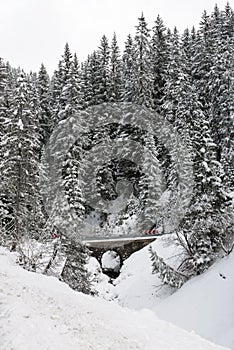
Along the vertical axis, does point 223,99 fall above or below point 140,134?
above

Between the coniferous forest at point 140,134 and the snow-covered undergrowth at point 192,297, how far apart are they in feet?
3.93

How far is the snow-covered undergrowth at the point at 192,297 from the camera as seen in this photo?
1889cm

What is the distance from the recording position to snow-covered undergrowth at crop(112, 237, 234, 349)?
62.0 feet

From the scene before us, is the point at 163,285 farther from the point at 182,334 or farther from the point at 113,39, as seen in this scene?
the point at 113,39

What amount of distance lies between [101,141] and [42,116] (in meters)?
12.8

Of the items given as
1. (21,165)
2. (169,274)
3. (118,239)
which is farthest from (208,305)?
(21,165)

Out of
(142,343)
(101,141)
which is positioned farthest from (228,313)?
(101,141)

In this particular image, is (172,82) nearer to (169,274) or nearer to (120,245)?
(120,245)

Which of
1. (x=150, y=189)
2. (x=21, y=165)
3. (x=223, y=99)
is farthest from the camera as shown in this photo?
(x=223, y=99)

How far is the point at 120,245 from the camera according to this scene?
34.4m

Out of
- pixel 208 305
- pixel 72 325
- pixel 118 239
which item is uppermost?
pixel 72 325

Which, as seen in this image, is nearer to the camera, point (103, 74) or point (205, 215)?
point (205, 215)

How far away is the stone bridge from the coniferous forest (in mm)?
3570

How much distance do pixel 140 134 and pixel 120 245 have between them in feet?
47.7
